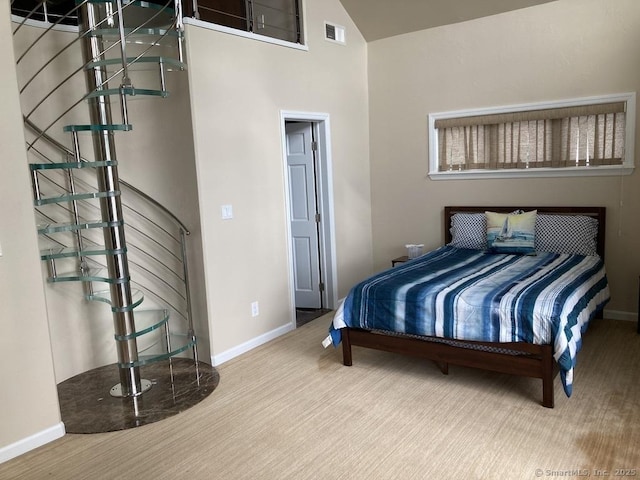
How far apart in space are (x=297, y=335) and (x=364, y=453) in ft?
6.74

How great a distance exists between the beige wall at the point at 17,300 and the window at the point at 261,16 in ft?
7.75

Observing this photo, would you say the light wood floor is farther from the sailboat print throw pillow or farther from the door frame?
the door frame

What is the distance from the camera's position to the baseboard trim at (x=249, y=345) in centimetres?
419

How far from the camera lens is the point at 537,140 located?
16.2 feet

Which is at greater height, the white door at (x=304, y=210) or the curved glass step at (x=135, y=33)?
the curved glass step at (x=135, y=33)

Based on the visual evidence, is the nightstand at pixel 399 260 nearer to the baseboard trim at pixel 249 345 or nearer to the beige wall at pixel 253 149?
the beige wall at pixel 253 149

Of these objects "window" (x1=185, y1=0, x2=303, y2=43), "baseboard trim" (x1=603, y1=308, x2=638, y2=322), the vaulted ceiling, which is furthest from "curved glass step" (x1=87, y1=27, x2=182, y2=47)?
"baseboard trim" (x1=603, y1=308, x2=638, y2=322)

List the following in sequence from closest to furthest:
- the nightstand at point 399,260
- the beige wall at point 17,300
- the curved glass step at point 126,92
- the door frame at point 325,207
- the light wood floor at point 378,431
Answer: the light wood floor at point 378,431, the beige wall at point 17,300, the curved glass step at point 126,92, the door frame at point 325,207, the nightstand at point 399,260

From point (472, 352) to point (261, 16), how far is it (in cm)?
375

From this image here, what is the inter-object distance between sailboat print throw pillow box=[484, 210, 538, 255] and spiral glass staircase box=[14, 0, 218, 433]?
107 inches

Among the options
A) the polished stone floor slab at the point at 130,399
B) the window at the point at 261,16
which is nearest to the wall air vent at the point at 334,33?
the window at the point at 261,16

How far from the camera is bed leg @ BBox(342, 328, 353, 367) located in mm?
3986

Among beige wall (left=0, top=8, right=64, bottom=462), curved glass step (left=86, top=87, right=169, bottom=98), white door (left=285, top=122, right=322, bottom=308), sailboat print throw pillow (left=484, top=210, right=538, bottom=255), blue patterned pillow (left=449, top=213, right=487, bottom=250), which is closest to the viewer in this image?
beige wall (left=0, top=8, right=64, bottom=462)

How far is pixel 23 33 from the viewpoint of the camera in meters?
3.59
